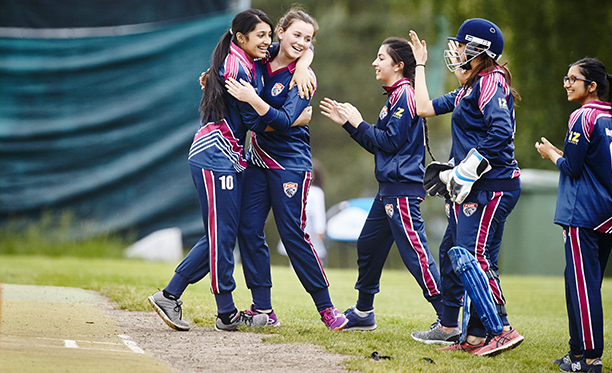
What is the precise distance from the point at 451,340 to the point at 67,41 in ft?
27.4

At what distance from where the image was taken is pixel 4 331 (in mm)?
4059

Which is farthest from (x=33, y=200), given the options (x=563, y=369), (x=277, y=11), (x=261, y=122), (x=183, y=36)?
(x=277, y=11)

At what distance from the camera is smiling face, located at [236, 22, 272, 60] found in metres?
4.47

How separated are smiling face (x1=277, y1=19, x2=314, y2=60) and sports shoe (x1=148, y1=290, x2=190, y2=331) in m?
1.84

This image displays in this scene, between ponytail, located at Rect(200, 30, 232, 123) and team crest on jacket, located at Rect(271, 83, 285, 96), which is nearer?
ponytail, located at Rect(200, 30, 232, 123)

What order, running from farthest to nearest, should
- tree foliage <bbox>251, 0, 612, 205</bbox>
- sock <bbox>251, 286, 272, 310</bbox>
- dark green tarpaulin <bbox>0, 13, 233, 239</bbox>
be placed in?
tree foliage <bbox>251, 0, 612, 205</bbox>
dark green tarpaulin <bbox>0, 13, 233, 239</bbox>
sock <bbox>251, 286, 272, 310</bbox>

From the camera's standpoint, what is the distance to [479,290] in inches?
151

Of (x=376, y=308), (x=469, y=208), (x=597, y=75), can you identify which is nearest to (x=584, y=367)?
(x=469, y=208)

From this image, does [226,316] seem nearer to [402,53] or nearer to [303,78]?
[303,78]

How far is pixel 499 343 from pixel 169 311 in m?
2.09

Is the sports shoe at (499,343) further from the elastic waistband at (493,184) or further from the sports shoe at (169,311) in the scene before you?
the sports shoe at (169,311)

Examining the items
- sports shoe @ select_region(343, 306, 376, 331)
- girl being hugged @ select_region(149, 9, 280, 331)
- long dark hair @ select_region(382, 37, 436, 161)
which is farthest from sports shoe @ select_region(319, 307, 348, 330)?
long dark hair @ select_region(382, 37, 436, 161)

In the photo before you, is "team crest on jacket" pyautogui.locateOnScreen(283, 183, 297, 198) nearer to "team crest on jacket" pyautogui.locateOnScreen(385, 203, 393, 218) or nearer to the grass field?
"team crest on jacket" pyautogui.locateOnScreen(385, 203, 393, 218)

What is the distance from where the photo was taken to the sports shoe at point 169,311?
4438mm
